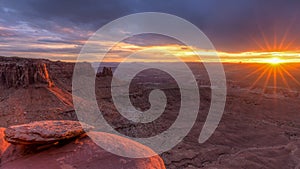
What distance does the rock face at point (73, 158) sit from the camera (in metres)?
5.13

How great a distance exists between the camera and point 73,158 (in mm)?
5262

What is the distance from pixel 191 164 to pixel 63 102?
19.2 m

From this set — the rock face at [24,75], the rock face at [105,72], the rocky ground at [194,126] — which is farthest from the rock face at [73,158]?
the rock face at [105,72]

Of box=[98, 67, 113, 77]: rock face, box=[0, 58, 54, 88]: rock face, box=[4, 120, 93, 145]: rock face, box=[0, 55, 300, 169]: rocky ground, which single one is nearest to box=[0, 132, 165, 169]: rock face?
box=[0, 55, 300, 169]: rocky ground

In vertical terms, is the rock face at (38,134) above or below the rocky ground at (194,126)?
above

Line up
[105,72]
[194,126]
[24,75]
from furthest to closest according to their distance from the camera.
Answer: [105,72] < [24,75] < [194,126]

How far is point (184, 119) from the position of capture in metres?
35.8

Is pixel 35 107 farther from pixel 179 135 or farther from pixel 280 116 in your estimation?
pixel 280 116

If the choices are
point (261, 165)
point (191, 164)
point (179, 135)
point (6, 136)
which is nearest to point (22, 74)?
point (179, 135)

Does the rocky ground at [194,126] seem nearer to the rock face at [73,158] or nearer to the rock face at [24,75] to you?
the rock face at [24,75]

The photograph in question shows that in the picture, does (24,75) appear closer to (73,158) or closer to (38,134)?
(38,134)

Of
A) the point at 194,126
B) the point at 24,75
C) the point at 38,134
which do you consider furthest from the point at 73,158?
the point at 24,75

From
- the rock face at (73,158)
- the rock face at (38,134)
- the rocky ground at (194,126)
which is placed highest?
the rock face at (38,134)

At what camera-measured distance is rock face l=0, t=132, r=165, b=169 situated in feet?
16.8
